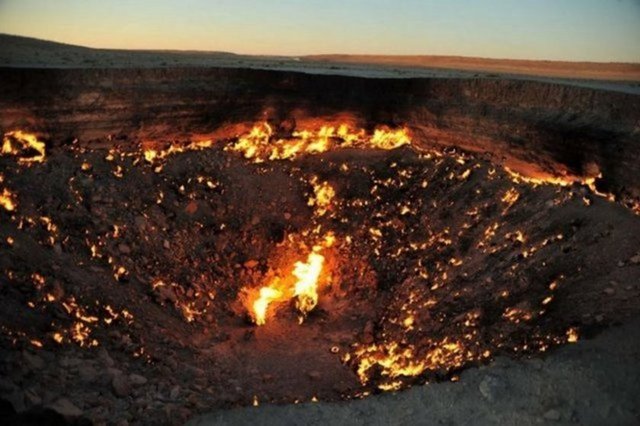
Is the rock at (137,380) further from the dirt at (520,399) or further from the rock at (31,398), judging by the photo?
the rock at (31,398)

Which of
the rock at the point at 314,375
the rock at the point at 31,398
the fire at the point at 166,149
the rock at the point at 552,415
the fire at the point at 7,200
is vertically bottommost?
the rock at the point at 314,375

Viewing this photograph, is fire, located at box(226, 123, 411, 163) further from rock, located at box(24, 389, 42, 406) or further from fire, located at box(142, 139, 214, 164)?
rock, located at box(24, 389, 42, 406)

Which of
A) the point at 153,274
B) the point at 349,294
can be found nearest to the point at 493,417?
the point at 349,294

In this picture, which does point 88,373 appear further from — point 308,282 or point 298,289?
point 308,282

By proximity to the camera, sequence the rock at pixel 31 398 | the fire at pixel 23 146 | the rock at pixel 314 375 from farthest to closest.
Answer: the fire at pixel 23 146
the rock at pixel 314 375
the rock at pixel 31 398

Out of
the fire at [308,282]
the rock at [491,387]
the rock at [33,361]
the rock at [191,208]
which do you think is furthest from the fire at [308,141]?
the rock at [491,387]

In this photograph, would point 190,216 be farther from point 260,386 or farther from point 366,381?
point 366,381
